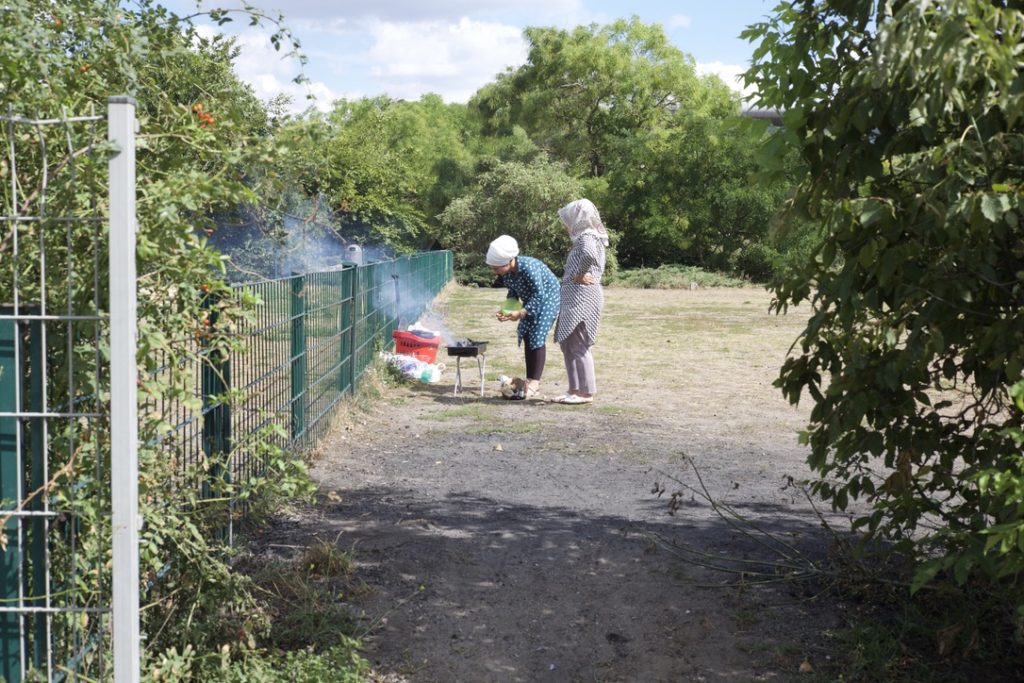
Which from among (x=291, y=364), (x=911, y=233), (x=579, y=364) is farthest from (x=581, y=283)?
(x=911, y=233)

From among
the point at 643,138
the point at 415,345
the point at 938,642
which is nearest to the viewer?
the point at 938,642

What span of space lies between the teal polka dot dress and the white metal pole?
7.70m

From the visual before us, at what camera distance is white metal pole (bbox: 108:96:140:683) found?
2.88m

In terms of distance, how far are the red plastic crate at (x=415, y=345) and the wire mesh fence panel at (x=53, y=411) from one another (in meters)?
9.00

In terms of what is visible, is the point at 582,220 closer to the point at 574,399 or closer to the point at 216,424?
the point at 574,399

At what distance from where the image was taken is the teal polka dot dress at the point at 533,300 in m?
10.6

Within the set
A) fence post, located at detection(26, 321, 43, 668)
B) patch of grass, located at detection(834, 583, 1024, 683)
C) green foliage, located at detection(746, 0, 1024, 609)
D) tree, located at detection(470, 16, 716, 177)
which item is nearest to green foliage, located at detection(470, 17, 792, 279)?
tree, located at detection(470, 16, 716, 177)

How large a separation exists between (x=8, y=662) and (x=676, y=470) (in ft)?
17.1

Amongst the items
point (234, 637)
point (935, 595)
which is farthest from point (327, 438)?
point (935, 595)

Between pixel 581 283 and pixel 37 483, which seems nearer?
pixel 37 483

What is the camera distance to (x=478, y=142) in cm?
5175

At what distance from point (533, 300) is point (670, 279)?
24.3m

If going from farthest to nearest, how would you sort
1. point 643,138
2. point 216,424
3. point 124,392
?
1. point 643,138
2. point 216,424
3. point 124,392

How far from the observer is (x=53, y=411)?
3318mm
